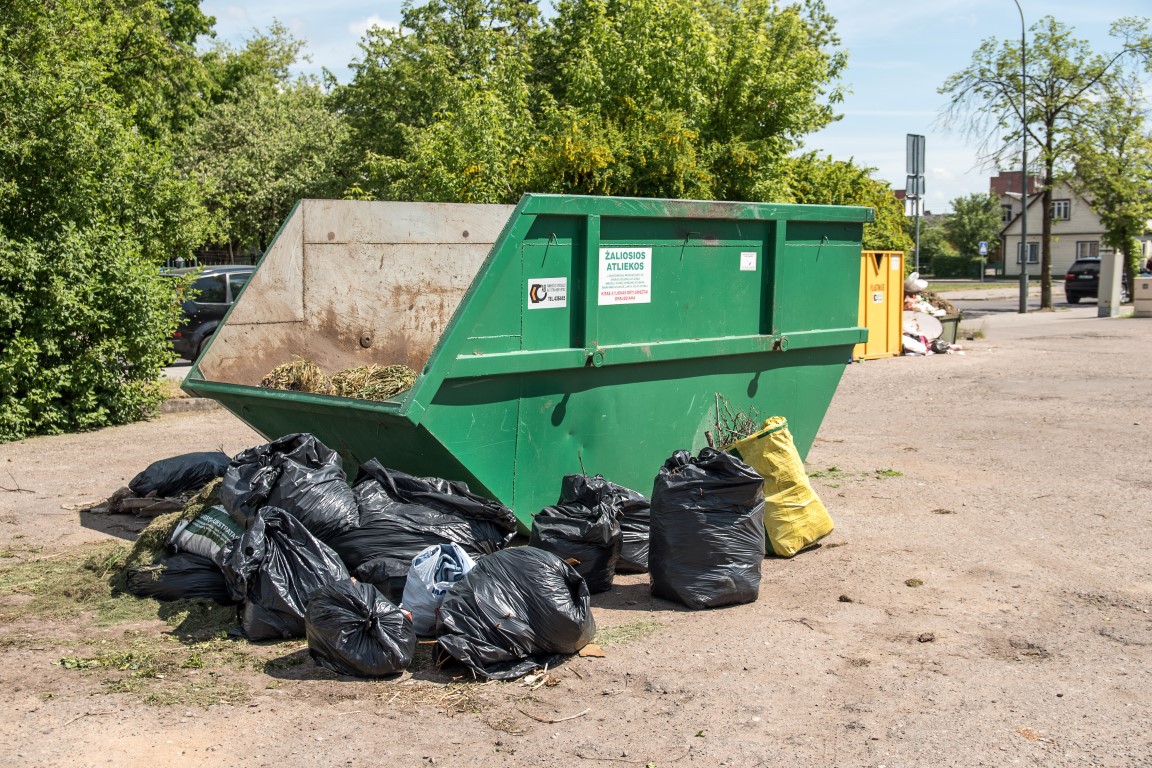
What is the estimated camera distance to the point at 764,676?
3.98 meters

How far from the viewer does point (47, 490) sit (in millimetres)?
7199

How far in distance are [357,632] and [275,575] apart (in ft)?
1.72

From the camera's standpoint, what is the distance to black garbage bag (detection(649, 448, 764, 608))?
4730mm

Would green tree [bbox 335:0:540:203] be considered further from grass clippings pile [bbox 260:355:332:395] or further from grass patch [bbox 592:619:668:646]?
grass patch [bbox 592:619:668:646]

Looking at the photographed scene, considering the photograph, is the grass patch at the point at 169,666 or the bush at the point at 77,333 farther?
the bush at the point at 77,333

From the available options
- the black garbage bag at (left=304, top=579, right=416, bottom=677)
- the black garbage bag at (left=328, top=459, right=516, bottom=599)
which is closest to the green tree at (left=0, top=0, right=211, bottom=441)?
the black garbage bag at (left=328, top=459, right=516, bottom=599)

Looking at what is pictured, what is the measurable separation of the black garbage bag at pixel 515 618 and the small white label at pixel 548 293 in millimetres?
1498

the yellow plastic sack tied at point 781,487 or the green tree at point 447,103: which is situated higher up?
the green tree at point 447,103

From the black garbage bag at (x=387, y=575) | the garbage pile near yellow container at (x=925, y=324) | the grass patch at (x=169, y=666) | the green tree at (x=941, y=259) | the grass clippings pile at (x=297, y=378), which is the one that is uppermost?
the green tree at (x=941, y=259)

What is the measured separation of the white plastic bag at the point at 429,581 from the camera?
14.0ft

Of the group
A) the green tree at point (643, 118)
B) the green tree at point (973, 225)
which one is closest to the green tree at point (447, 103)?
the green tree at point (643, 118)

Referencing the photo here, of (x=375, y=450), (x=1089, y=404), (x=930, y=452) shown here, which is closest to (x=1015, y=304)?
(x=1089, y=404)

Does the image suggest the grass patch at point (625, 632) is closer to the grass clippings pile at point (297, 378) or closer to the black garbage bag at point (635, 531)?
the black garbage bag at point (635, 531)

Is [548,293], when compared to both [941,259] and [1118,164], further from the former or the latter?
[941,259]
